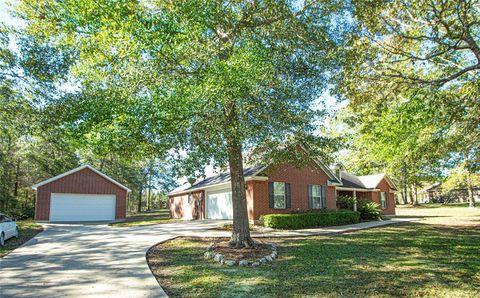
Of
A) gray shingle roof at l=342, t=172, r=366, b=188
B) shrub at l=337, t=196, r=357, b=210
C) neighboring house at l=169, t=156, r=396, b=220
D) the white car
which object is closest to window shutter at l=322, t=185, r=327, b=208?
neighboring house at l=169, t=156, r=396, b=220

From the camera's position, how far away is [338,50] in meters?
8.72

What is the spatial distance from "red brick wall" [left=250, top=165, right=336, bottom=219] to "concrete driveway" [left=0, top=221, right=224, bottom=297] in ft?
27.2

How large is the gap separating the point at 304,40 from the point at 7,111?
35.4ft

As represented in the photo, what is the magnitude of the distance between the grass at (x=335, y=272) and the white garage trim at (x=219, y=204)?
9.78 metres

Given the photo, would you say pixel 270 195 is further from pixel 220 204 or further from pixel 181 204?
pixel 181 204

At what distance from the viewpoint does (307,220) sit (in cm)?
1712

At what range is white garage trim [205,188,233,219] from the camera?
2077 centimetres

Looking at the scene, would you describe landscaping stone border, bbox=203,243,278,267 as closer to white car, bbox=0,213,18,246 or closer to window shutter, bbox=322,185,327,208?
white car, bbox=0,213,18,246

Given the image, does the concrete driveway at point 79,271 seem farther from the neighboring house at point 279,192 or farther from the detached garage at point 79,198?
the detached garage at point 79,198

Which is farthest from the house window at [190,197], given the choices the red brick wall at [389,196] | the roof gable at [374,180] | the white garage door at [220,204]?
the red brick wall at [389,196]

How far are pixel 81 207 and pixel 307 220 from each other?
17652mm

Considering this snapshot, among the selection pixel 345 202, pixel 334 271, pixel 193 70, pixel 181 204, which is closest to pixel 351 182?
pixel 345 202

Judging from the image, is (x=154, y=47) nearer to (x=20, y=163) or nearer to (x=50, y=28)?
(x=50, y=28)

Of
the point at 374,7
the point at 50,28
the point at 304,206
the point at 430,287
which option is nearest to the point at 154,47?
the point at 50,28
